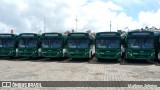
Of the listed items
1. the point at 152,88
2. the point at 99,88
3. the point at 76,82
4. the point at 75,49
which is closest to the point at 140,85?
the point at 152,88

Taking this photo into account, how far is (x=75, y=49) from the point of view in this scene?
2548 centimetres

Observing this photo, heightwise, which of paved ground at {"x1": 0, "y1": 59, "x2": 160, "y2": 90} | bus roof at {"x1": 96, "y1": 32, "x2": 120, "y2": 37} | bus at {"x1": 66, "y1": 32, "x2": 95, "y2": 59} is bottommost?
paved ground at {"x1": 0, "y1": 59, "x2": 160, "y2": 90}

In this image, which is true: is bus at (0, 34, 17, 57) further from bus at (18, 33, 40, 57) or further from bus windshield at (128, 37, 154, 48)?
bus windshield at (128, 37, 154, 48)

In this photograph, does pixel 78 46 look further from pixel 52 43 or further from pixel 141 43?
pixel 141 43

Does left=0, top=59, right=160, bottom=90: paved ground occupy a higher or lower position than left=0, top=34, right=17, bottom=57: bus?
lower

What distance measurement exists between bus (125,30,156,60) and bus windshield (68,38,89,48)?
3.83 metres

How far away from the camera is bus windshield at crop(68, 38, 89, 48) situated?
25562 mm

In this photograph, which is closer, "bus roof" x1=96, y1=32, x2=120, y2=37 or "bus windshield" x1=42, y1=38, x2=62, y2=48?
"bus roof" x1=96, y1=32, x2=120, y2=37

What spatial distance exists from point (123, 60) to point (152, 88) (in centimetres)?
1489

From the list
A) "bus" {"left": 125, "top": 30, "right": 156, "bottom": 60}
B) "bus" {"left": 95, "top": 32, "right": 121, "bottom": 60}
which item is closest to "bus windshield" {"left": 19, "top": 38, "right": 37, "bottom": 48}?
"bus" {"left": 95, "top": 32, "right": 121, "bottom": 60}

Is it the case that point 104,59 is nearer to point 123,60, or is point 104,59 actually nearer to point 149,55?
point 123,60

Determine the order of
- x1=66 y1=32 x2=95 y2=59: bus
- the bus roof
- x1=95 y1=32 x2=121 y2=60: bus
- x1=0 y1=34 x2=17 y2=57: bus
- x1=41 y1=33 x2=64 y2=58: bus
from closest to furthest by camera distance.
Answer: x1=95 y1=32 x2=121 y2=60: bus, the bus roof, x1=66 y1=32 x2=95 y2=59: bus, x1=41 y1=33 x2=64 y2=58: bus, x1=0 y1=34 x2=17 y2=57: bus

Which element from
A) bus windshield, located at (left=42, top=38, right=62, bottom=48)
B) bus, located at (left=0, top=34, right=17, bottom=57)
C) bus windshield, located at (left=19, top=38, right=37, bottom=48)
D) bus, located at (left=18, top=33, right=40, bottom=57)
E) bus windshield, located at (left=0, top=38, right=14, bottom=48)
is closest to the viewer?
bus windshield, located at (left=42, top=38, right=62, bottom=48)

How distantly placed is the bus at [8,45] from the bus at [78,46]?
19.1 ft
